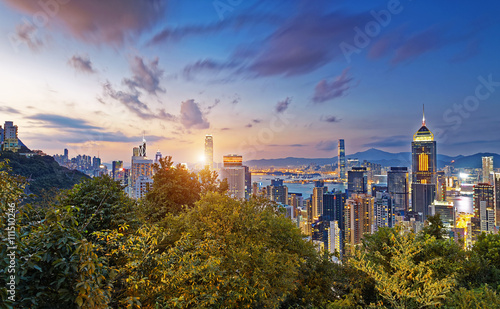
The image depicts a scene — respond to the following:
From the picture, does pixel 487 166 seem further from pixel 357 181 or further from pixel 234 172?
pixel 234 172

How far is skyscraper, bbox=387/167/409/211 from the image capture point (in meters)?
69.2

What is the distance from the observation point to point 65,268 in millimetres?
2260

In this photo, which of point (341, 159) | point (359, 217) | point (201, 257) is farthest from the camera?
point (341, 159)

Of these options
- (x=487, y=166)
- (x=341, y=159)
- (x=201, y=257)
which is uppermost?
(x=341, y=159)

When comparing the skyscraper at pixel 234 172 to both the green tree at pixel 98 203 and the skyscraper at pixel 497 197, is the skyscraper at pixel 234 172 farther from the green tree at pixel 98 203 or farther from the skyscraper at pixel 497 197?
the green tree at pixel 98 203

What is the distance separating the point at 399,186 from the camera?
234ft

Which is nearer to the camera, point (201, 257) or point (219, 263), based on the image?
point (219, 263)

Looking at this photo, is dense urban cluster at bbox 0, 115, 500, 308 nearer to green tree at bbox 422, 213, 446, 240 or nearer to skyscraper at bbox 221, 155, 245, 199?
green tree at bbox 422, 213, 446, 240

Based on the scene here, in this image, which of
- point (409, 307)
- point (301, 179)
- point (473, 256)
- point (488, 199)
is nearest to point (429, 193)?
point (488, 199)

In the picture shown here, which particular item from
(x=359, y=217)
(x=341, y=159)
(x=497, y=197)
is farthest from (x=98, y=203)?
(x=341, y=159)

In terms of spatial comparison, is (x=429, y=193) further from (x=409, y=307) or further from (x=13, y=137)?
(x=13, y=137)

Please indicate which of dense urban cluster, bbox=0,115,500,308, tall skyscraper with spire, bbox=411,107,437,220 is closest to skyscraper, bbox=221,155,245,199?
dense urban cluster, bbox=0,115,500,308

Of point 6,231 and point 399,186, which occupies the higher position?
point 6,231

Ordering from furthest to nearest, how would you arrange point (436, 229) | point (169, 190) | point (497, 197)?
point (497, 197), point (169, 190), point (436, 229)
